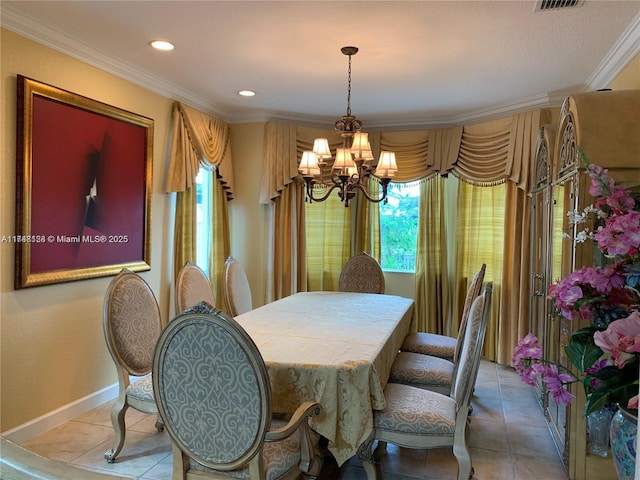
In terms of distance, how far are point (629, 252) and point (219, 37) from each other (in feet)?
8.10

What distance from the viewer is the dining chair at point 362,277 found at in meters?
4.26

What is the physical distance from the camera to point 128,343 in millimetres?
2512

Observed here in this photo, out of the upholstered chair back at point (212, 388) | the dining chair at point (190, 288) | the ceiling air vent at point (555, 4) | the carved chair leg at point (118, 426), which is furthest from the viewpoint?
the dining chair at point (190, 288)

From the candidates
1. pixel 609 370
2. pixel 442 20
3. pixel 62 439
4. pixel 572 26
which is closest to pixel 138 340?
pixel 62 439

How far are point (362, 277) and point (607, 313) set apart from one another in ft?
9.30

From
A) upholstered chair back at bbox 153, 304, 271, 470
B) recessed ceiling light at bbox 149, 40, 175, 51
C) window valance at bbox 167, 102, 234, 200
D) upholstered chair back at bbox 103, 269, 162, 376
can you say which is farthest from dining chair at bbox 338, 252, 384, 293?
upholstered chair back at bbox 153, 304, 271, 470

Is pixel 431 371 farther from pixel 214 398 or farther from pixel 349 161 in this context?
pixel 214 398

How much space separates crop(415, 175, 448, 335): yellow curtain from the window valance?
7.20 ft

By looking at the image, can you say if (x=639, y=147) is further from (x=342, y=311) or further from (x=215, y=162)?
(x=215, y=162)

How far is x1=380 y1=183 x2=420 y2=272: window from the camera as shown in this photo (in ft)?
16.8

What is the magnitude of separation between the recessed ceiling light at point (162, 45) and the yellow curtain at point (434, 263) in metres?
2.98

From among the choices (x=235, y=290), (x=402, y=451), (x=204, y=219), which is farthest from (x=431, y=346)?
(x=204, y=219)

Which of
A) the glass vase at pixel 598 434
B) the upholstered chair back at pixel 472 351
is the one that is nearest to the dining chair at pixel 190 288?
the upholstered chair back at pixel 472 351

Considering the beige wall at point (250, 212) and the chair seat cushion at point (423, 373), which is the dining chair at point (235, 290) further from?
the chair seat cushion at point (423, 373)
